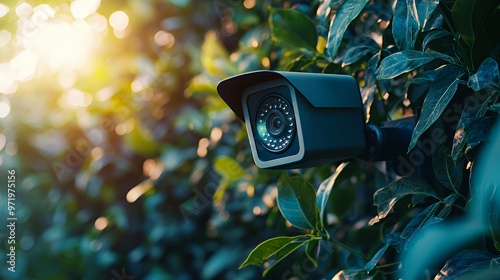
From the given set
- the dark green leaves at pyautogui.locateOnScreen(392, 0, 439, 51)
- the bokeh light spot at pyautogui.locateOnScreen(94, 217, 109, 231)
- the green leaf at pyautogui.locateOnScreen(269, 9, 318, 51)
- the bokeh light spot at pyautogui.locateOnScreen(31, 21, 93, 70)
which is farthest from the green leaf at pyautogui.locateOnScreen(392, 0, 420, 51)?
the bokeh light spot at pyautogui.locateOnScreen(94, 217, 109, 231)

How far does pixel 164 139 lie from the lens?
2570mm

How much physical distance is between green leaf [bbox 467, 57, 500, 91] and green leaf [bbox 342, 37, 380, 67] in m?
0.34

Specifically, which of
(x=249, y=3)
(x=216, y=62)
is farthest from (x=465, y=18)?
(x=249, y=3)

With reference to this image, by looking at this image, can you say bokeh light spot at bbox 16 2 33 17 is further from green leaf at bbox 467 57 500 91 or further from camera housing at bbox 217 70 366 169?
green leaf at bbox 467 57 500 91

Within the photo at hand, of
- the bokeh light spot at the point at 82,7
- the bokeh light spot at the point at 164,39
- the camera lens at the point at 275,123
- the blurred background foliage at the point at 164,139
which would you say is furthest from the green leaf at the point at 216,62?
the camera lens at the point at 275,123

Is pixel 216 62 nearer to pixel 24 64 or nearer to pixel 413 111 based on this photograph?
pixel 413 111

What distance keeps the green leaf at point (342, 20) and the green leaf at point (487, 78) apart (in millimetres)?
232

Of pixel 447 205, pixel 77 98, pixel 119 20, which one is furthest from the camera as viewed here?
pixel 77 98

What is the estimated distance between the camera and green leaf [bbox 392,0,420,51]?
0.94 m

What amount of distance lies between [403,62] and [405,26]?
0.06 metres

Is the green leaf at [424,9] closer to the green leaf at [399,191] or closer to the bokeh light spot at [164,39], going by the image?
the green leaf at [399,191]

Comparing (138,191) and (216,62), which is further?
(138,191)

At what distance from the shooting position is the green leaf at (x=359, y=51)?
115cm

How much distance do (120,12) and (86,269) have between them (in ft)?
3.85
